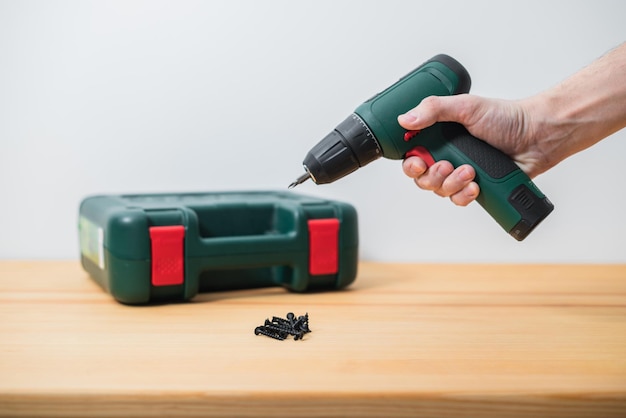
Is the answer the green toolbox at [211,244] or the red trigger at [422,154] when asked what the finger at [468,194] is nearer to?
the red trigger at [422,154]

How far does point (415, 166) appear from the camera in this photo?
2.98 feet

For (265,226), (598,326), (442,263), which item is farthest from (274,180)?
(598,326)

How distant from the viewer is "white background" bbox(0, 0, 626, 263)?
120cm

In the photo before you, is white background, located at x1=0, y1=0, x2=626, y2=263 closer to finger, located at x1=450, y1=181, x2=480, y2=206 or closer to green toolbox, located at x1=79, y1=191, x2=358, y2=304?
green toolbox, located at x1=79, y1=191, x2=358, y2=304

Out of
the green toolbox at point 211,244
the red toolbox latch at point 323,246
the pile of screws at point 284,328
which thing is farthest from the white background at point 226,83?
the pile of screws at point 284,328

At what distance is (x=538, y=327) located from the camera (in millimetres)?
844

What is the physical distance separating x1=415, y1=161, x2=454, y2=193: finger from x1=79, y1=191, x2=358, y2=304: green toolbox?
155 mm

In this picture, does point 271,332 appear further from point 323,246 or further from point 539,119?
point 539,119

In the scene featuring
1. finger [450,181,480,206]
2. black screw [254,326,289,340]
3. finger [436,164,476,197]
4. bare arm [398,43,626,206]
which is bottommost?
black screw [254,326,289,340]

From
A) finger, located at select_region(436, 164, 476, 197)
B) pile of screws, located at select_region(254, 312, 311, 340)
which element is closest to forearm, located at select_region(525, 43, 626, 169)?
finger, located at select_region(436, 164, 476, 197)

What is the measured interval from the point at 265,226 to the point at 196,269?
0.15 metres

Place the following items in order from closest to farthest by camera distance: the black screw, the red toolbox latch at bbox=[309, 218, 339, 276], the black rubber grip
→ the black screw < the black rubber grip < the red toolbox latch at bbox=[309, 218, 339, 276]

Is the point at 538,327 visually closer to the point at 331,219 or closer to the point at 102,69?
the point at 331,219

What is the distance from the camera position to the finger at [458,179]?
886 millimetres
